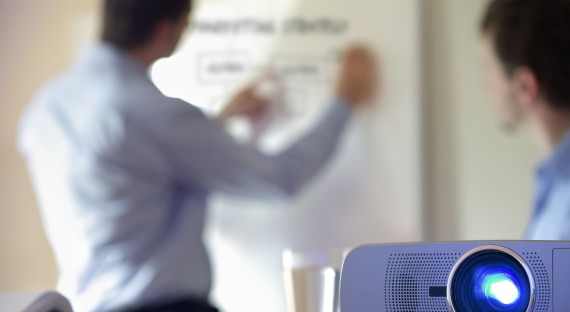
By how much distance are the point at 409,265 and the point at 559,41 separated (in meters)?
0.66

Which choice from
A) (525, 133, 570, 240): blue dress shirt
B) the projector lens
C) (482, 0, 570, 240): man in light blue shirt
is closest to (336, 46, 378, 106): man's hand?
(482, 0, 570, 240): man in light blue shirt

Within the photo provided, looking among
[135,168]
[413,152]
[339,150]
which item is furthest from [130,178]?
[413,152]

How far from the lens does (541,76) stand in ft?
4.26

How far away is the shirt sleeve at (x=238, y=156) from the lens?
145 cm

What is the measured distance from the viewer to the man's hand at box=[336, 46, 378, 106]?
1.64m

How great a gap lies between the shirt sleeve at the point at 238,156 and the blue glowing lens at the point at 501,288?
2.54 ft

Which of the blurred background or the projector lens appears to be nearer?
the projector lens

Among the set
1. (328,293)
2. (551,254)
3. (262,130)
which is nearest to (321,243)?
(262,130)

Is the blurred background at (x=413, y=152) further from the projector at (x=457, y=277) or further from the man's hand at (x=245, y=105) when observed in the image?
the projector at (x=457, y=277)

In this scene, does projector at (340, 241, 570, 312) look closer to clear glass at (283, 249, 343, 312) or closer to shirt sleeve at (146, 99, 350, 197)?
clear glass at (283, 249, 343, 312)

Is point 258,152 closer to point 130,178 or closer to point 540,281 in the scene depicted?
point 130,178

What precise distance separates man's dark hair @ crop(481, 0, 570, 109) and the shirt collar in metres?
0.08

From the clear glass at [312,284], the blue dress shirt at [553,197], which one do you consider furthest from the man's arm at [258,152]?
the clear glass at [312,284]

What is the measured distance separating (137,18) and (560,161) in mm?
799
